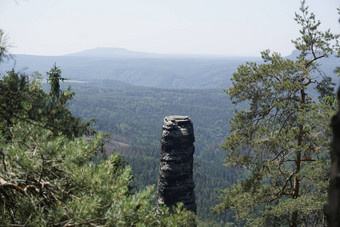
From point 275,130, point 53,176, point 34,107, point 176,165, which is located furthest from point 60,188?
point 176,165

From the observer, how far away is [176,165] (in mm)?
24766

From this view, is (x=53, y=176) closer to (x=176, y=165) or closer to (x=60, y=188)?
(x=60, y=188)

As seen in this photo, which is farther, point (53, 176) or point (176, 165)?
point (176, 165)

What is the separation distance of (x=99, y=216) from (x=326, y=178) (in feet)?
33.4

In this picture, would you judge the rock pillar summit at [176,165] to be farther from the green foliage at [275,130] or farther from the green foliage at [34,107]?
the green foliage at [34,107]

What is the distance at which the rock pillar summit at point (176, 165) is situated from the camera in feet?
80.0

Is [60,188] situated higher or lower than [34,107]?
lower

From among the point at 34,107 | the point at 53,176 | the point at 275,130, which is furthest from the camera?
the point at 275,130

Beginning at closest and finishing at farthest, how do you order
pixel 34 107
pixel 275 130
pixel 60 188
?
pixel 34 107, pixel 60 188, pixel 275 130

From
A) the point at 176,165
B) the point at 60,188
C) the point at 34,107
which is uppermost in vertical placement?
the point at 34,107

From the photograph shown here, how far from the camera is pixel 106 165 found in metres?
6.72

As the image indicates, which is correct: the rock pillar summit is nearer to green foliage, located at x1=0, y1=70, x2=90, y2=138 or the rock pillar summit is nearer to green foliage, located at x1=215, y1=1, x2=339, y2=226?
green foliage, located at x1=215, y1=1, x2=339, y2=226

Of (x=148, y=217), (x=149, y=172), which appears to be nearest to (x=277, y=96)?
(x=148, y=217)

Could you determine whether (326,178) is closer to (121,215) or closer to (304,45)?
(304,45)
